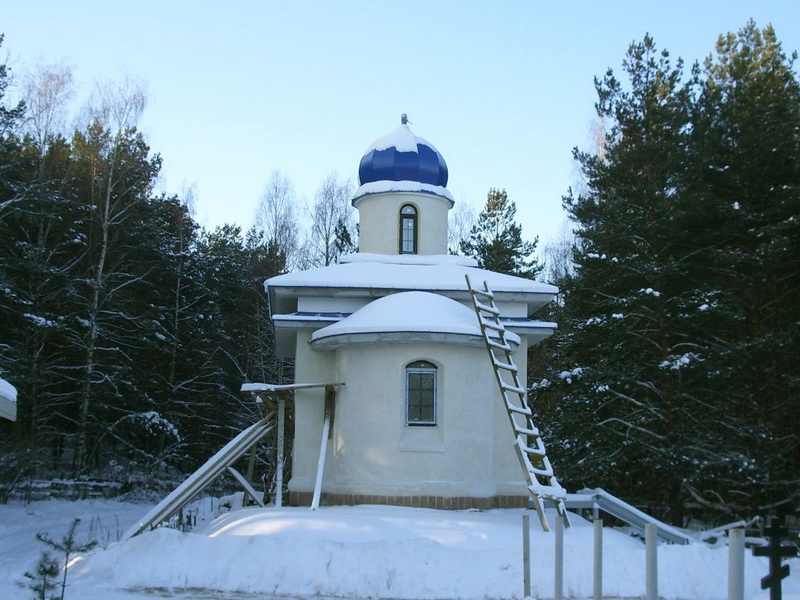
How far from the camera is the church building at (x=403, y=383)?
13984mm

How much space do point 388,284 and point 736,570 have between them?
11.6 meters

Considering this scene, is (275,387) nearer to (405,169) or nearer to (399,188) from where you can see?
(399,188)

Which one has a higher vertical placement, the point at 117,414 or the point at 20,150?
the point at 20,150

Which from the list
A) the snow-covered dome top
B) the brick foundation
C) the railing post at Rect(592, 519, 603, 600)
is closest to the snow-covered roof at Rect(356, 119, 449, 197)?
the snow-covered dome top

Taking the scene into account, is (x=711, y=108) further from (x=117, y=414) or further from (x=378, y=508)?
(x=117, y=414)

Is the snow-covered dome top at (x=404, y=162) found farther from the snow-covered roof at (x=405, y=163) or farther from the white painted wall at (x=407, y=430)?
the white painted wall at (x=407, y=430)

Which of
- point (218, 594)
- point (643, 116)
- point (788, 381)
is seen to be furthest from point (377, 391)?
point (643, 116)

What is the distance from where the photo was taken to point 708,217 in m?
20.0

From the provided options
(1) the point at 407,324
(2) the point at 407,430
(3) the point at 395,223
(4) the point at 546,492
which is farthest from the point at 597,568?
(3) the point at 395,223

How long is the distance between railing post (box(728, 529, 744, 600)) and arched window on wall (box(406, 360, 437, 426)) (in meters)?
9.07

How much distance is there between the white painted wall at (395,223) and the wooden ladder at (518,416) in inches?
120

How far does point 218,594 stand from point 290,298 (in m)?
8.07

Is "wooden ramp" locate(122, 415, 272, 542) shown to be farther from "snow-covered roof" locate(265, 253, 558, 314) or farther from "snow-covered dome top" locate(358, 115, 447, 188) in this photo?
"snow-covered dome top" locate(358, 115, 447, 188)

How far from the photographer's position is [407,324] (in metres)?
14.0
